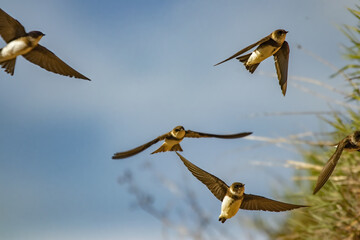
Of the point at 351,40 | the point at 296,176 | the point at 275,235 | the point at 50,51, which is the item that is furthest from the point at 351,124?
the point at 50,51

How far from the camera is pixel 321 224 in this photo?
12.4ft

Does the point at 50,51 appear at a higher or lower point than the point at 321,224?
higher

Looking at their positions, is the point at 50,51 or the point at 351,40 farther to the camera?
the point at 351,40

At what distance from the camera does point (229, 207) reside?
5.27ft

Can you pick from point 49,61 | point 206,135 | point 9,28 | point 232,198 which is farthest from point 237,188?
point 9,28

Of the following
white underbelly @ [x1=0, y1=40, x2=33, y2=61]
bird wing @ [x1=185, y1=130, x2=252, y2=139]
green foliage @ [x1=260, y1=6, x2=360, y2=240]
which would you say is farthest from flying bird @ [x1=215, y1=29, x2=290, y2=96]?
green foliage @ [x1=260, y1=6, x2=360, y2=240]

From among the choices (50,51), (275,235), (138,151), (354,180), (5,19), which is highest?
(5,19)

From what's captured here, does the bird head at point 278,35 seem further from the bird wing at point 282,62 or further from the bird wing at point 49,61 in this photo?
the bird wing at point 49,61

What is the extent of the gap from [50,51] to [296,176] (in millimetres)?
3250

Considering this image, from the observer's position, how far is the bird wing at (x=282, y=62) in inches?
71.1

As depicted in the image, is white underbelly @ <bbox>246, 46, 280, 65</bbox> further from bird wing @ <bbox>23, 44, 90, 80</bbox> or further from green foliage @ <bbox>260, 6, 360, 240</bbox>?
green foliage @ <bbox>260, 6, 360, 240</bbox>

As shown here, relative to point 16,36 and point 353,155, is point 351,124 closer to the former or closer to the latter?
point 353,155

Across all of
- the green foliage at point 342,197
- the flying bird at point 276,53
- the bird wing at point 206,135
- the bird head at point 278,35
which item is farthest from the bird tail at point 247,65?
the green foliage at point 342,197

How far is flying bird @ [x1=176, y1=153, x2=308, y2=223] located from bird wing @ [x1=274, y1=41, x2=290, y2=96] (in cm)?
40
